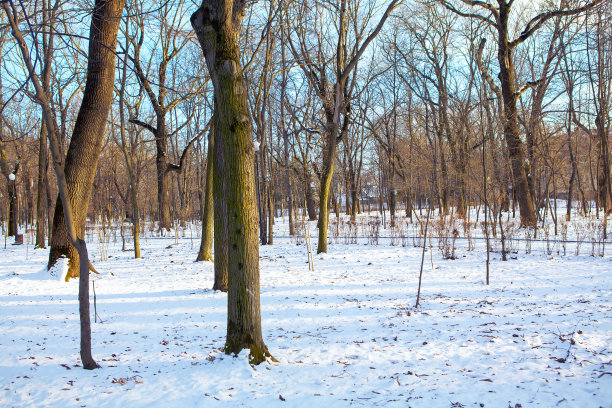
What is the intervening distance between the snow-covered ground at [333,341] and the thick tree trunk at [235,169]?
0.35 metres

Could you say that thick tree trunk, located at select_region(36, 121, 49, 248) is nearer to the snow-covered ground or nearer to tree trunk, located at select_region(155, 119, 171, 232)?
tree trunk, located at select_region(155, 119, 171, 232)

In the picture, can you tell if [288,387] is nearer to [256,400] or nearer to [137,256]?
[256,400]

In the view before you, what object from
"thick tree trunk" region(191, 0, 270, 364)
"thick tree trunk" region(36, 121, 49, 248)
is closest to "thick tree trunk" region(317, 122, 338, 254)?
"thick tree trunk" region(191, 0, 270, 364)

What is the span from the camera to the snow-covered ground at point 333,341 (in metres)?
3.10

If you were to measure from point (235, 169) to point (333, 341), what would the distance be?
231 cm

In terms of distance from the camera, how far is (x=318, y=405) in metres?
2.98

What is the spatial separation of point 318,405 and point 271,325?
233 cm

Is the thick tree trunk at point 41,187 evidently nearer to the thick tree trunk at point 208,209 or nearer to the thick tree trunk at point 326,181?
the thick tree trunk at point 208,209

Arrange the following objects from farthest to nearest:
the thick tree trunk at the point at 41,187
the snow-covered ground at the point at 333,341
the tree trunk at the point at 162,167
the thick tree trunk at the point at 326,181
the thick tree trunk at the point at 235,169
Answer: the tree trunk at the point at 162,167 → the thick tree trunk at the point at 41,187 → the thick tree trunk at the point at 326,181 → the thick tree trunk at the point at 235,169 → the snow-covered ground at the point at 333,341

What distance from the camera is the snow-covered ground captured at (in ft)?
10.2

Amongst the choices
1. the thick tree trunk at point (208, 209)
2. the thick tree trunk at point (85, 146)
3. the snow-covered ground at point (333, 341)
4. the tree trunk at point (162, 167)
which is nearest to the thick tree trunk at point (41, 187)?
the tree trunk at point (162, 167)

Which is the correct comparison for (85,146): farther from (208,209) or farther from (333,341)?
(333,341)

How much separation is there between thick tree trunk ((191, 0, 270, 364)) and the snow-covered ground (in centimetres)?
35

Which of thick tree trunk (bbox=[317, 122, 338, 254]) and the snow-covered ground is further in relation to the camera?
thick tree trunk (bbox=[317, 122, 338, 254])
